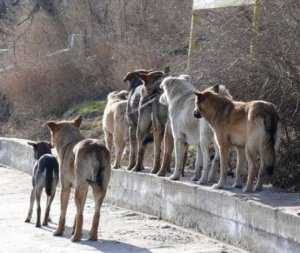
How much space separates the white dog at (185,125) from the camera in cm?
1336

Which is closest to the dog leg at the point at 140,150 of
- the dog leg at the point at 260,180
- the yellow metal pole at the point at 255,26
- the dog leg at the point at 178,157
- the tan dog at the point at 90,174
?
the dog leg at the point at 178,157

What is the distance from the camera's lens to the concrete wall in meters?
10.8

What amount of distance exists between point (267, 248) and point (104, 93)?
1462 cm

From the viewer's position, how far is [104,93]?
82.6ft

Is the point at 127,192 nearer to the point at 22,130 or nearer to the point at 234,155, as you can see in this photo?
the point at 234,155

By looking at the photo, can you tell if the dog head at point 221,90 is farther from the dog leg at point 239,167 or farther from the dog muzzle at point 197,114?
the dog leg at point 239,167

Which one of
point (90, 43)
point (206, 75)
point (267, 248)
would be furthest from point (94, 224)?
point (90, 43)

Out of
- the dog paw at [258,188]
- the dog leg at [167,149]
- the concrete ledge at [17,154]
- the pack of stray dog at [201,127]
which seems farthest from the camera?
the concrete ledge at [17,154]

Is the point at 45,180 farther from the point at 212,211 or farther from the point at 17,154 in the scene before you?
the point at 17,154

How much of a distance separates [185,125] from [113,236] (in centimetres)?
205

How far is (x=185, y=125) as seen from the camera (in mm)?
13750

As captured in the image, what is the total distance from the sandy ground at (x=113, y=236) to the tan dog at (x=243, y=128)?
3.22 ft

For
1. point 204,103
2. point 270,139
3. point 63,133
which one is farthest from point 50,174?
point 270,139

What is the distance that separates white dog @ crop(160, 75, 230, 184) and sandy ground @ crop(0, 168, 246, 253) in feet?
3.07
